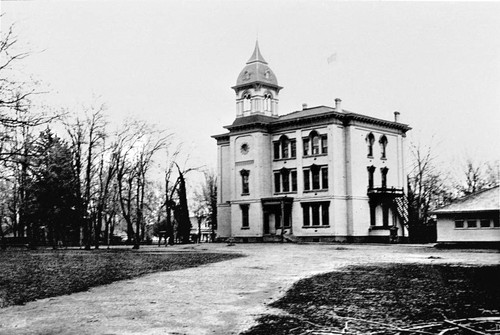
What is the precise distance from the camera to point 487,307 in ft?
36.7

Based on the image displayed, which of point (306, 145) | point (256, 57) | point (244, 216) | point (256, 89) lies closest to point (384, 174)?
point (306, 145)

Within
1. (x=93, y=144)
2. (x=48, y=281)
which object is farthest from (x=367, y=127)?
(x=48, y=281)

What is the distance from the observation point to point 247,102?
57188 mm

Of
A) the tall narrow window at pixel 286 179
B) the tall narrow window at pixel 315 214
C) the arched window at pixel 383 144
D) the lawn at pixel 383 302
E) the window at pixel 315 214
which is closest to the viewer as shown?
the lawn at pixel 383 302

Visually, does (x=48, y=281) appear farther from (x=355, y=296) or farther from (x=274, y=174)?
(x=274, y=174)

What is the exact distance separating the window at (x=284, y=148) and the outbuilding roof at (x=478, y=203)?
20801 mm

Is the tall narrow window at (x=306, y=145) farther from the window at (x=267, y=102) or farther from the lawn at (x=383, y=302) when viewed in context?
the lawn at (x=383, y=302)

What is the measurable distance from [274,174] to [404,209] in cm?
1178

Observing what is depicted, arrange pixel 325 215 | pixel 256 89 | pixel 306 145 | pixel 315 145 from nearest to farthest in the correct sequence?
pixel 325 215 → pixel 315 145 → pixel 306 145 → pixel 256 89

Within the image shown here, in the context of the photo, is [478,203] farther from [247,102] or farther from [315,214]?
[247,102]

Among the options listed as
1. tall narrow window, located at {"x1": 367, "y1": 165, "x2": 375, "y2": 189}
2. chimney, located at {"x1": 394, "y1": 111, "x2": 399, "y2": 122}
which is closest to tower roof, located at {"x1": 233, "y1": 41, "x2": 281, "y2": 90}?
chimney, located at {"x1": 394, "y1": 111, "x2": 399, "y2": 122}

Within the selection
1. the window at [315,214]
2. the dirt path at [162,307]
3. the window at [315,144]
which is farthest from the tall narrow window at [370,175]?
the dirt path at [162,307]

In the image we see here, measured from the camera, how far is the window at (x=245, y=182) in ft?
186

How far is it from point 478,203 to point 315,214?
20.1m
